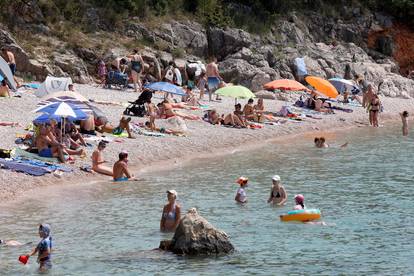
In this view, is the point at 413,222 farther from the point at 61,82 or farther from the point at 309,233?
the point at 61,82

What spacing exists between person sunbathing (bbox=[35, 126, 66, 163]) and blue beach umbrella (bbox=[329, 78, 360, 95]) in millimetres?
22468

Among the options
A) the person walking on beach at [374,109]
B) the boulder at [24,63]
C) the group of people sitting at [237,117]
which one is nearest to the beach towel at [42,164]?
the group of people sitting at [237,117]

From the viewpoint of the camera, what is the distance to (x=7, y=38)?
38.0 m

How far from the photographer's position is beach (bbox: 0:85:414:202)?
22.7 metres

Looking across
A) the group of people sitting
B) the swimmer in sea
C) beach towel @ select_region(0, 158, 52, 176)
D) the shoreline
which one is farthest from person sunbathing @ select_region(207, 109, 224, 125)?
the swimmer in sea

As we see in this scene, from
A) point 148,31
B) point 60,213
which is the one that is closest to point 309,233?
point 60,213

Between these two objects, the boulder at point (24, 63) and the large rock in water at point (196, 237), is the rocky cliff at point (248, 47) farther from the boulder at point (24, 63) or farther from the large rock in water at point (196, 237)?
the large rock in water at point (196, 237)

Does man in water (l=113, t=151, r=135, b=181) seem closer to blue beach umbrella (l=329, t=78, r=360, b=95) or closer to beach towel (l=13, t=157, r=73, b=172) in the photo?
beach towel (l=13, t=157, r=73, b=172)

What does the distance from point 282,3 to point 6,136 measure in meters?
31.1

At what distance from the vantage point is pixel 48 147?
23.8 metres

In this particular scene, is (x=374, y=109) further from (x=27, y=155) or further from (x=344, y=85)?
(x=27, y=155)

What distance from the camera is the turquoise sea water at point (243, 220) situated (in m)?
15.6

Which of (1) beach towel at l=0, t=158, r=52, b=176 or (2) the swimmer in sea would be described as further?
(1) beach towel at l=0, t=158, r=52, b=176

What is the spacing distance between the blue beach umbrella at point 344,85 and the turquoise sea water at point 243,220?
1500 centimetres
